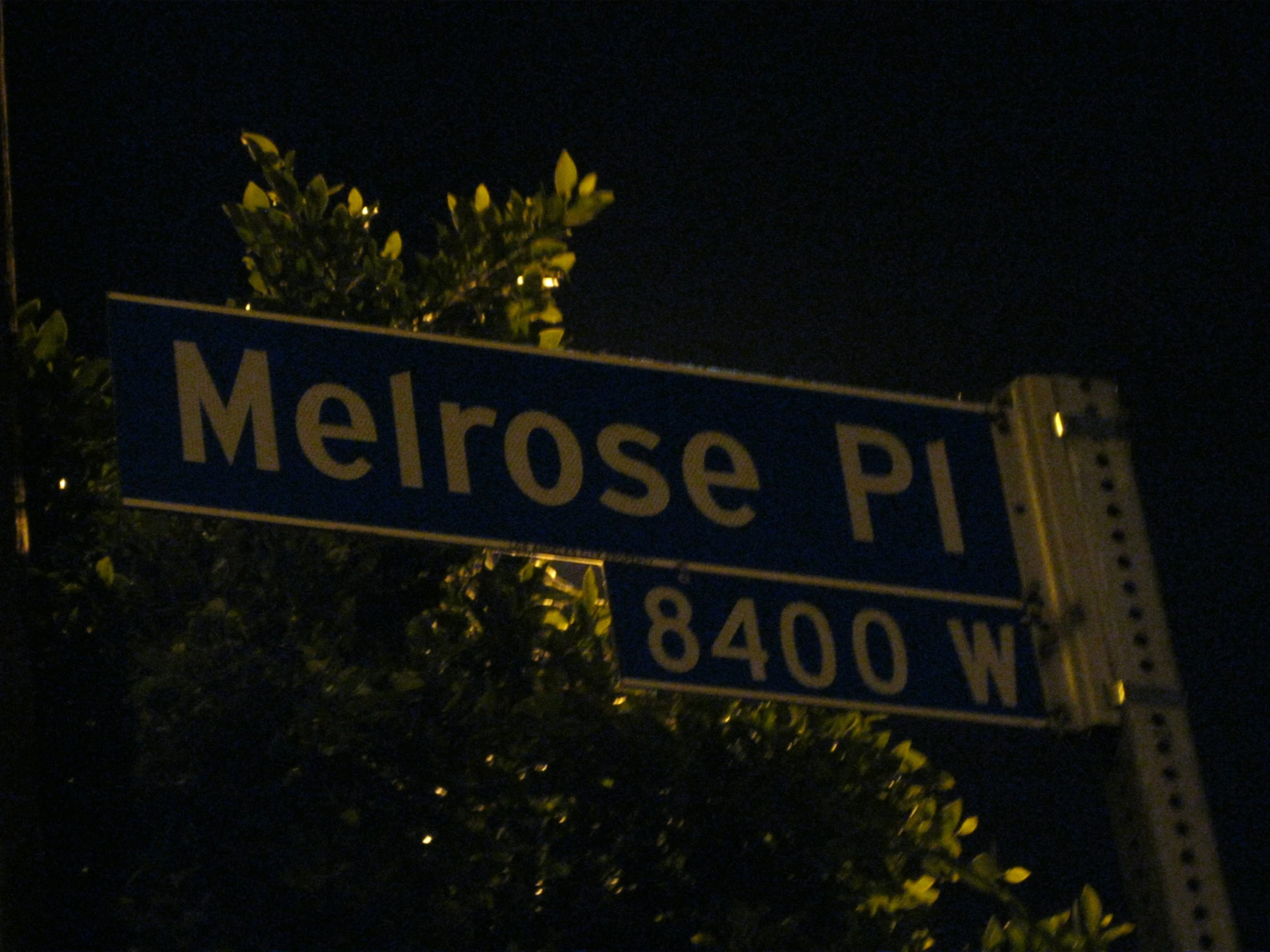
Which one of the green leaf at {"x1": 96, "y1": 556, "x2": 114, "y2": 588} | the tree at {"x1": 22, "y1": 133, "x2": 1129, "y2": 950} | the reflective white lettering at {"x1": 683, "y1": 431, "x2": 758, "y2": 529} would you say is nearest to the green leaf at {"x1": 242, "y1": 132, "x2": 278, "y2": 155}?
the tree at {"x1": 22, "y1": 133, "x2": 1129, "y2": 950}

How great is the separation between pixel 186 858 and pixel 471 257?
Answer: 62.1 inches

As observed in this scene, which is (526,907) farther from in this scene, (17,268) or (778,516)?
(17,268)

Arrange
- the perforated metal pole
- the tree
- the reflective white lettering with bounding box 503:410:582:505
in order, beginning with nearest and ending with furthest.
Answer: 1. the perforated metal pole
2. the reflective white lettering with bounding box 503:410:582:505
3. the tree

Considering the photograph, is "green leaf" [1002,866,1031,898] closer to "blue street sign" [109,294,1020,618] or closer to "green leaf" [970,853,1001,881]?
"green leaf" [970,853,1001,881]

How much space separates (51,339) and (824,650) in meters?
2.17

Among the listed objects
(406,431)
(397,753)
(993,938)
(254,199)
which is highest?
(254,199)

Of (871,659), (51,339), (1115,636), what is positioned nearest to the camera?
(1115,636)

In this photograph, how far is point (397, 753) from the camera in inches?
127

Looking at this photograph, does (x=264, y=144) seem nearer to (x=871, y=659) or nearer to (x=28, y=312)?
(x=28, y=312)

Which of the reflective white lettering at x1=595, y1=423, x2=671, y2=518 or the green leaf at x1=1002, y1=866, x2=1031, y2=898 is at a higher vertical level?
the reflective white lettering at x1=595, y1=423, x2=671, y2=518

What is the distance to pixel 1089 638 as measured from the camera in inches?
83.3

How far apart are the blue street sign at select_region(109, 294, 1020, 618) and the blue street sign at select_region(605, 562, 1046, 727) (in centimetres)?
3

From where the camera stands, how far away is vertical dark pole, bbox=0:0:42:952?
286 cm

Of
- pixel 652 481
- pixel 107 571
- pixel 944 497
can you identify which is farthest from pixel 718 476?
pixel 107 571
